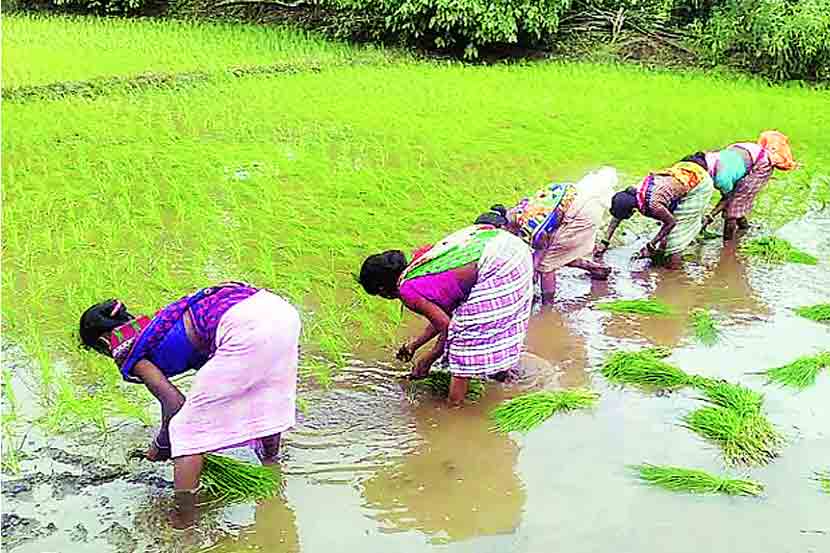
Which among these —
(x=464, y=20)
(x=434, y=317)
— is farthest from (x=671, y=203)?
(x=464, y=20)

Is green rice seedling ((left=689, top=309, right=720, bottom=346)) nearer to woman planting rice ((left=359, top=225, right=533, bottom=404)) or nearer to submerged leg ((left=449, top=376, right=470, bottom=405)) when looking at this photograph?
woman planting rice ((left=359, top=225, right=533, bottom=404))

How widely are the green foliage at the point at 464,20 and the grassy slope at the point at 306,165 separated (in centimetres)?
118

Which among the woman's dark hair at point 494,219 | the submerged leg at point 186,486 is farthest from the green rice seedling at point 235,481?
the woman's dark hair at point 494,219

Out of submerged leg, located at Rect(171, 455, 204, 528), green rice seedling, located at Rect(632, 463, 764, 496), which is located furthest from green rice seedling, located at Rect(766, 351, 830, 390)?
submerged leg, located at Rect(171, 455, 204, 528)

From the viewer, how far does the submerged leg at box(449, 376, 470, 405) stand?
3881mm

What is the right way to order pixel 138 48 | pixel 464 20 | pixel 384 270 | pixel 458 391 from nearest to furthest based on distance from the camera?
pixel 384 270
pixel 458 391
pixel 138 48
pixel 464 20

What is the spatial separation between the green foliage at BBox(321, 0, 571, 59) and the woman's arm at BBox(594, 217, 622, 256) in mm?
7275

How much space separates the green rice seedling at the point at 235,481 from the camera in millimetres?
3201

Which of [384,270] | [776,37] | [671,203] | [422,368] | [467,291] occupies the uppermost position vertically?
[776,37]

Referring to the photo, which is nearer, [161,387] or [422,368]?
[161,387]

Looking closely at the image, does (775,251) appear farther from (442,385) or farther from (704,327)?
(442,385)

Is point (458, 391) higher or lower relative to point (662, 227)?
lower

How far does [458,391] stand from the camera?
3898 millimetres

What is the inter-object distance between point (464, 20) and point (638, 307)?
8384 mm
